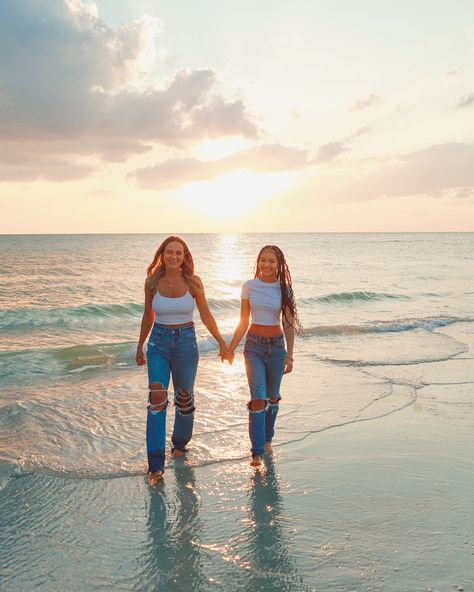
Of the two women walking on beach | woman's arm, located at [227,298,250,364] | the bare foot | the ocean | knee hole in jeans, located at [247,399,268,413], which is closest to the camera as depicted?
the ocean

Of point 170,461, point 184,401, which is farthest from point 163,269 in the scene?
point 170,461

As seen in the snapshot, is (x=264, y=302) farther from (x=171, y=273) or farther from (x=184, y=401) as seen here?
(x=184, y=401)

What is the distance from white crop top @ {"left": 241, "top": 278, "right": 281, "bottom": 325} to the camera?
5391mm

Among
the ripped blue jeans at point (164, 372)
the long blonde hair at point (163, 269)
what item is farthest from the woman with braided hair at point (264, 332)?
the long blonde hair at point (163, 269)

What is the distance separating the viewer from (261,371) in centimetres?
539

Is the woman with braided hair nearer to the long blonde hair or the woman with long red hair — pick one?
the woman with long red hair

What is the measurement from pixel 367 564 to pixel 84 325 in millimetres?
15192

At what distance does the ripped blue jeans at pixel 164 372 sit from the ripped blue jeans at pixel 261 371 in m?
0.61

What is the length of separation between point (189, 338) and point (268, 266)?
1133 millimetres

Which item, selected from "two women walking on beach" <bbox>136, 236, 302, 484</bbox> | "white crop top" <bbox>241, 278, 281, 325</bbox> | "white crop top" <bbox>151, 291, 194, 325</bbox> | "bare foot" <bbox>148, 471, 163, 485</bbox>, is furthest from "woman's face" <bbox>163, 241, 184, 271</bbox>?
"bare foot" <bbox>148, 471, 163, 485</bbox>

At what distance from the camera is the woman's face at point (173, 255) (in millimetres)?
5152

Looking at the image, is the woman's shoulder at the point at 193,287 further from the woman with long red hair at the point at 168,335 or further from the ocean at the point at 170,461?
the ocean at the point at 170,461

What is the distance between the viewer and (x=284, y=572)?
342 cm

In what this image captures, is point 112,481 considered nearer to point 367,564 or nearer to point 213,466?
point 213,466
